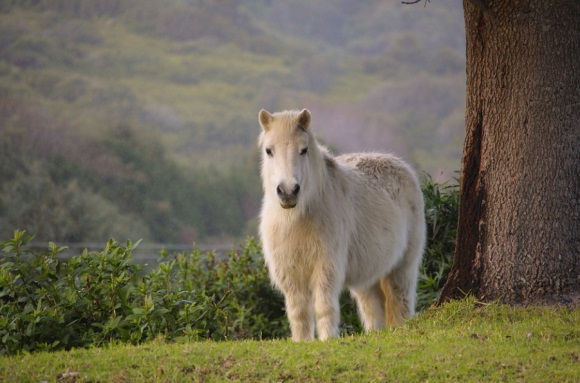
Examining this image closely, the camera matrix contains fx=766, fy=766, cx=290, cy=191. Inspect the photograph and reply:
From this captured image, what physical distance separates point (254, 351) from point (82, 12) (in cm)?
2927

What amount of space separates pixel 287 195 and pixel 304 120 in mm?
823

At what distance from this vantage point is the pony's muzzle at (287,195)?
6.10m

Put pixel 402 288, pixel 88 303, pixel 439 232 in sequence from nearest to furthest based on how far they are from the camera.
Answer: pixel 88 303, pixel 402 288, pixel 439 232

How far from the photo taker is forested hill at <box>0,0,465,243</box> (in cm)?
2717

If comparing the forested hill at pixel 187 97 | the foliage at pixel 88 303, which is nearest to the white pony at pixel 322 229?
the foliage at pixel 88 303

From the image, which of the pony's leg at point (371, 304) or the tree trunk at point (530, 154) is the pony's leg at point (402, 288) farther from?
the tree trunk at point (530, 154)

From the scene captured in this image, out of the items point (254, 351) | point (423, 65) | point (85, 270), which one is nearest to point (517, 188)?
point (254, 351)

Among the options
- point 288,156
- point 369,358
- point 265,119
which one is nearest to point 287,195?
point 288,156

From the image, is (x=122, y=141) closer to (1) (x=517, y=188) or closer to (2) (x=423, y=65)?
(2) (x=423, y=65)

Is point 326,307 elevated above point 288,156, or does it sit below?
below

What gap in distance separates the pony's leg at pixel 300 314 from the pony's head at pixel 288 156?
0.91 metres

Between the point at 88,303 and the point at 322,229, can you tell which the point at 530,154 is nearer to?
the point at 322,229

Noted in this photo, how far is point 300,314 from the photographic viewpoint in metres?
6.72

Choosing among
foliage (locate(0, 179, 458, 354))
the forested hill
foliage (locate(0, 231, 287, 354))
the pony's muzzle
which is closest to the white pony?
the pony's muzzle
